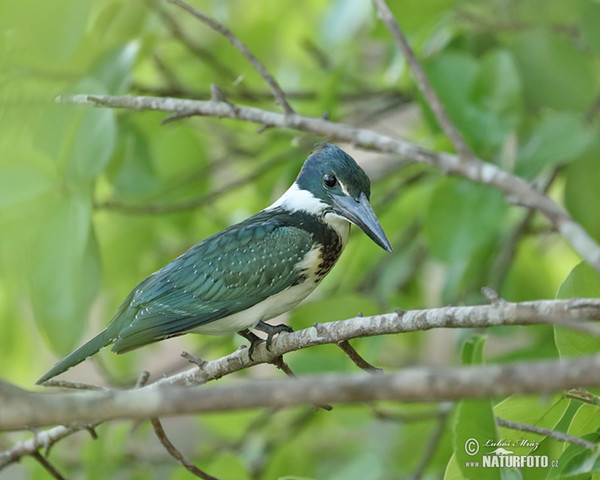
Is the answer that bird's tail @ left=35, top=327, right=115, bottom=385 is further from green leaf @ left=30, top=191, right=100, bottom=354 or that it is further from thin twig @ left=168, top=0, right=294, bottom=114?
thin twig @ left=168, top=0, right=294, bottom=114

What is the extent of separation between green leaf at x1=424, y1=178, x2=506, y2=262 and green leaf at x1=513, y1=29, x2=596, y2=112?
18.2 inches

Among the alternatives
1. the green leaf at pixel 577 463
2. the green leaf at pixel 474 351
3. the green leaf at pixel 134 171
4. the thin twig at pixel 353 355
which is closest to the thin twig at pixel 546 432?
the green leaf at pixel 577 463

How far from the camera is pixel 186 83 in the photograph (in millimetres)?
3248

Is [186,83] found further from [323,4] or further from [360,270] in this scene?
[360,270]

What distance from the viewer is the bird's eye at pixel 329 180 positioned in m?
1.97

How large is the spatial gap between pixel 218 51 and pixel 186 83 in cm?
19

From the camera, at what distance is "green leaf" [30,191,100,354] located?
1.79 m

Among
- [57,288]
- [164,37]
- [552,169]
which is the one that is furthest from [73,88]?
[552,169]

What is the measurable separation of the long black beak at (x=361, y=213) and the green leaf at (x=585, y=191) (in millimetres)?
920

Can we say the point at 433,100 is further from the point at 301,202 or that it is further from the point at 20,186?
the point at 20,186

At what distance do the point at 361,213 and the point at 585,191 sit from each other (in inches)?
39.5

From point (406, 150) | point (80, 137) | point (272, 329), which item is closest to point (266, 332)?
point (272, 329)

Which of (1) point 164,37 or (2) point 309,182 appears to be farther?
(1) point 164,37

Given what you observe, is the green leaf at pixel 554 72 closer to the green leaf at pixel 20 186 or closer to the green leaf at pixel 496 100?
the green leaf at pixel 496 100
